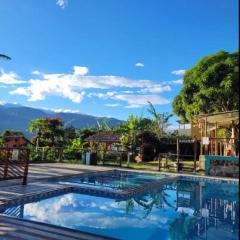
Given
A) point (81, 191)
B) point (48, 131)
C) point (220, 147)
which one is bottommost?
point (81, 191)

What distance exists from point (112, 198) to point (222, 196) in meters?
3.76

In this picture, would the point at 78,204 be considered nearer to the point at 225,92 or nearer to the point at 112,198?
the point at 112,198

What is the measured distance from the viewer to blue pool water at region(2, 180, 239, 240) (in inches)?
277

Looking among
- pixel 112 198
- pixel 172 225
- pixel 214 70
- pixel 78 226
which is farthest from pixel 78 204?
pixel 214 70

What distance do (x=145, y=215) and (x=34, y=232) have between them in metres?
4.04

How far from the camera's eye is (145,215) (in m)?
8.66

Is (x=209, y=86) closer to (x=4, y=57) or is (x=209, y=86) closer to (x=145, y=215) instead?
(x=4, y=57)

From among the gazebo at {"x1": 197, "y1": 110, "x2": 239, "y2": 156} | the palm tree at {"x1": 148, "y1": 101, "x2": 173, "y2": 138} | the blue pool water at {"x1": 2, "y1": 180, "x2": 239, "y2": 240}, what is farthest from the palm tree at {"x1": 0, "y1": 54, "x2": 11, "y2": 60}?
the palm tree at {"x1": 148, "y1": 101, "x2": 173, "y2": 138}

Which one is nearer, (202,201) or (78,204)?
(78,204)

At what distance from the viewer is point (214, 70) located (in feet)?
69.6

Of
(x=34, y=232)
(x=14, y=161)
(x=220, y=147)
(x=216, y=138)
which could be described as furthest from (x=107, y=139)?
(x=34, y=232)

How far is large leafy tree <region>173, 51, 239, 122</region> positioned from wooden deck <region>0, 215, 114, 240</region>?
15.7 metres

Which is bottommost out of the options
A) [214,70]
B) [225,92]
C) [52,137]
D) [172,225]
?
[172,225]

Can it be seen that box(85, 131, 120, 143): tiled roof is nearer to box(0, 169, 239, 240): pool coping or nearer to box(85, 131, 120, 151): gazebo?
box(85, 131, 120, 151): gazebo
